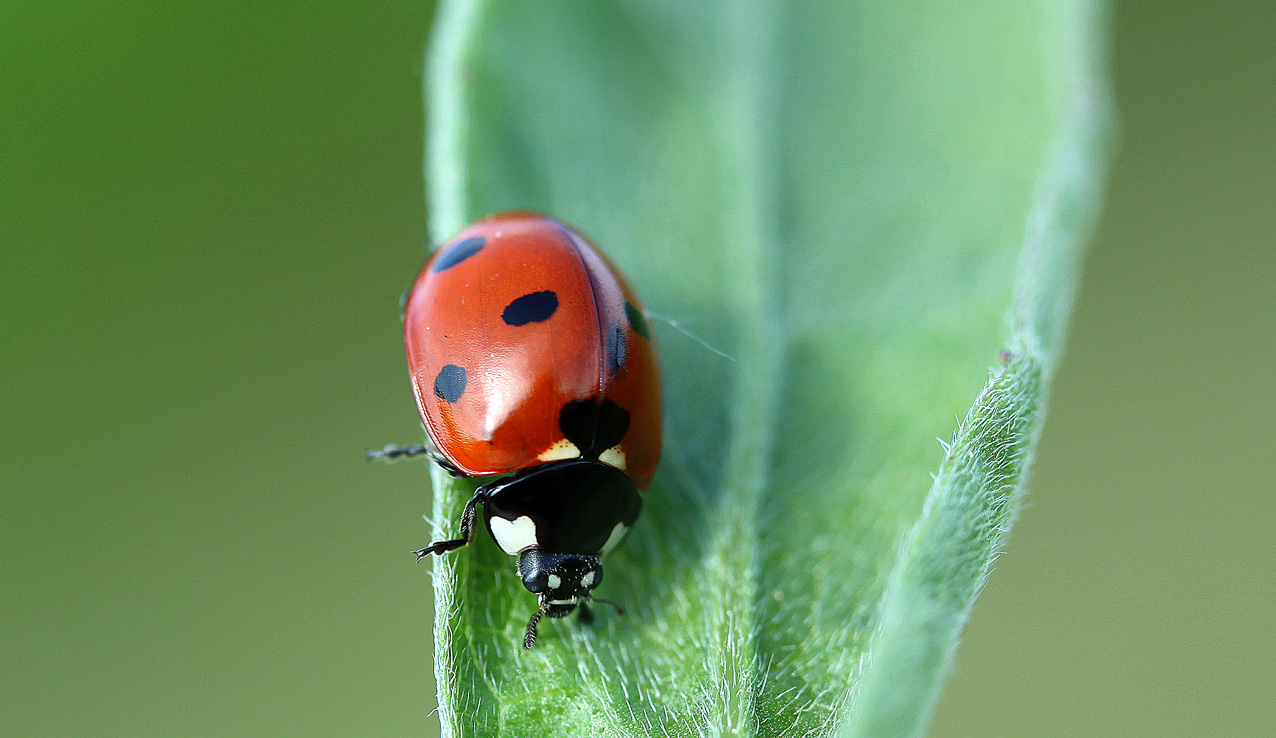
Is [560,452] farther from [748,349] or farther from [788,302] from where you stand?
[788,302]

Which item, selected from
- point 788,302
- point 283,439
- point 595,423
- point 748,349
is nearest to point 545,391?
point 595,423

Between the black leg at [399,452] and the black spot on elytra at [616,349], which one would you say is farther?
the black leg at [399,452]

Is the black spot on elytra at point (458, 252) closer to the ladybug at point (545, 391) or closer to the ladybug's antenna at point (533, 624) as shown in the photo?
the ladybug at point (545, 391)

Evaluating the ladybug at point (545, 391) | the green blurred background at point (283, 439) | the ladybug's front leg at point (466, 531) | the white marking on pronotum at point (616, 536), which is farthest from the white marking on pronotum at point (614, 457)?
the green blurred background at point (283, 439)

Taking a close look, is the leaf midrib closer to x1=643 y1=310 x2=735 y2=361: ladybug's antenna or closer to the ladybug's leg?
x1=643 y1=310 x2=735 y2=361: ladybug's antenna

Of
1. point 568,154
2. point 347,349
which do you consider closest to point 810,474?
point 568,154

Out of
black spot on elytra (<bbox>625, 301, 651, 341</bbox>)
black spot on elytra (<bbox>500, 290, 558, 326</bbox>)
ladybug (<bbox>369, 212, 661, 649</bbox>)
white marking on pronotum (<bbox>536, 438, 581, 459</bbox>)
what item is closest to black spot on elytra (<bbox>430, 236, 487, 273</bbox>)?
ladybug (<bbox>369, 212, 661, 649</bbox>)
